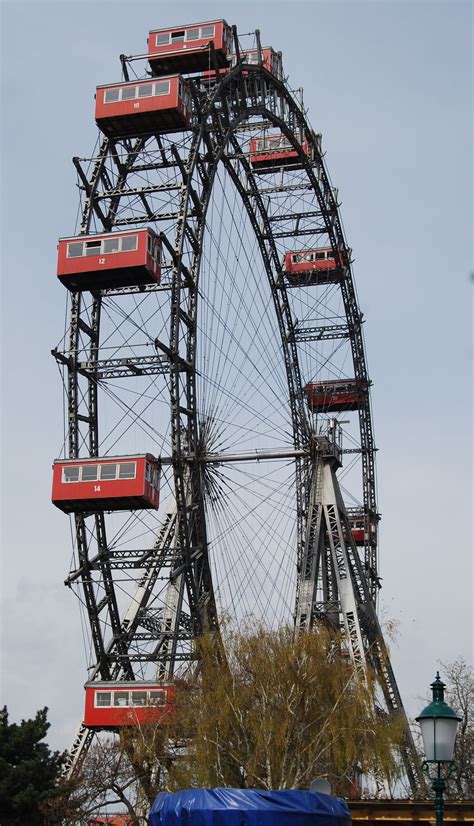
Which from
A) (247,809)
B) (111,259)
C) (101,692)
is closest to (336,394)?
(111,259)

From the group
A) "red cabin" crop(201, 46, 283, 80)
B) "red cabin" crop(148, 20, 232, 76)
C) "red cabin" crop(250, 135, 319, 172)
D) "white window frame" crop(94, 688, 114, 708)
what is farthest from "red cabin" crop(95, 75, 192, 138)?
"white window frame" crop(94, 688, 114, 708)

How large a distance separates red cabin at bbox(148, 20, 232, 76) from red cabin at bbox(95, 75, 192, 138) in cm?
262

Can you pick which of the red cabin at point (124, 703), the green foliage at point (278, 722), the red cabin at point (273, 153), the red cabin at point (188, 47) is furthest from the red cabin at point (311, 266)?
the red cabin at point (124, 703)

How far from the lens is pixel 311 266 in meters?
52.1

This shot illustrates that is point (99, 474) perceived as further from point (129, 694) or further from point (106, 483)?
point (129, 694)

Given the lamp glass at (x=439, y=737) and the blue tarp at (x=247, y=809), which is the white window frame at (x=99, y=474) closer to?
the blue tarp at (x=247, y=809)

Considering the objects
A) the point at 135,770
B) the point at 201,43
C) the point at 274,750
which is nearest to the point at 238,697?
the point at 274,750

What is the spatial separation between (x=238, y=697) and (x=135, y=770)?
4.56 m

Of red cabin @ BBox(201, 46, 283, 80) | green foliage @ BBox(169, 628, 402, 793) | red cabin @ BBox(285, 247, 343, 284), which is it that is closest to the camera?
green foliage @ BBox(169, 628, 402, 793)

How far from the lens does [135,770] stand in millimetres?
34562

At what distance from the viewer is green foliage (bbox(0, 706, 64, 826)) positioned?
107 ft

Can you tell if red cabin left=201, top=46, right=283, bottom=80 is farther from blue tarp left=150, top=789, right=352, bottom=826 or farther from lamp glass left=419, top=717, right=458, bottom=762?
lamp glass left=419, top=717, right=458, bottom=762

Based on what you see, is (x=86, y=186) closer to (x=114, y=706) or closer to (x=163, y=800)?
(x=114, y=706)

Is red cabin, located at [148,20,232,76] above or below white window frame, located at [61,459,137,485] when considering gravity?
above
